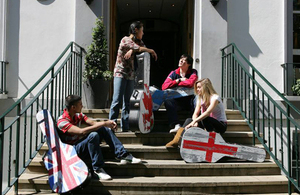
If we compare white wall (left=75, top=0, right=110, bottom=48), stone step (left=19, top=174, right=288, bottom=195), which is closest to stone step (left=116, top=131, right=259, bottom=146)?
stone step (left=19, top=174, right=288, bottom=195)

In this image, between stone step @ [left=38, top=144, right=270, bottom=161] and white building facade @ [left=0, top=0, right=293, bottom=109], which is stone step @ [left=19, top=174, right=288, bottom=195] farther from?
white building facade @ [left=0, top=0, right=293, bottom=109]

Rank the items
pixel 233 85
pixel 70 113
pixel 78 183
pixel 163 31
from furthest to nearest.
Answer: pixel 163 31 < pixel 233 85 < pixel 70 113 < pixel 78 183

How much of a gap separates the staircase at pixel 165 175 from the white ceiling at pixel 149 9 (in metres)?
4.92

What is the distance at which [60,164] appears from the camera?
3623 mm

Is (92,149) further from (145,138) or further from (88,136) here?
(145,138)

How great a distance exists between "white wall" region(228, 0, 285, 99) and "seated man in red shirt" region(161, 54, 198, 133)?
1.65 meters

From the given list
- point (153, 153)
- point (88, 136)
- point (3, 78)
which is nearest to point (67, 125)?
point (88, 136)

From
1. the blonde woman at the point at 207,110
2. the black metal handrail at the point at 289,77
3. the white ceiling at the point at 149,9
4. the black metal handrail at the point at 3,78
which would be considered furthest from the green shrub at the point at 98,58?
the black metal handrail at the point at 289,77

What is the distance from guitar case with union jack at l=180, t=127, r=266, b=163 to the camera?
4117mm

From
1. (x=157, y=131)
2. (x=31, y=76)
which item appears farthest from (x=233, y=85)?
(x=31, y=76)

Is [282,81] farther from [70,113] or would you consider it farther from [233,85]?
[70,113]

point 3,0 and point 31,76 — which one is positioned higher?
point 3,0

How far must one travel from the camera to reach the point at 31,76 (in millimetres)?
6383

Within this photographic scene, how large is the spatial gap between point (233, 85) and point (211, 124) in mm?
1563
